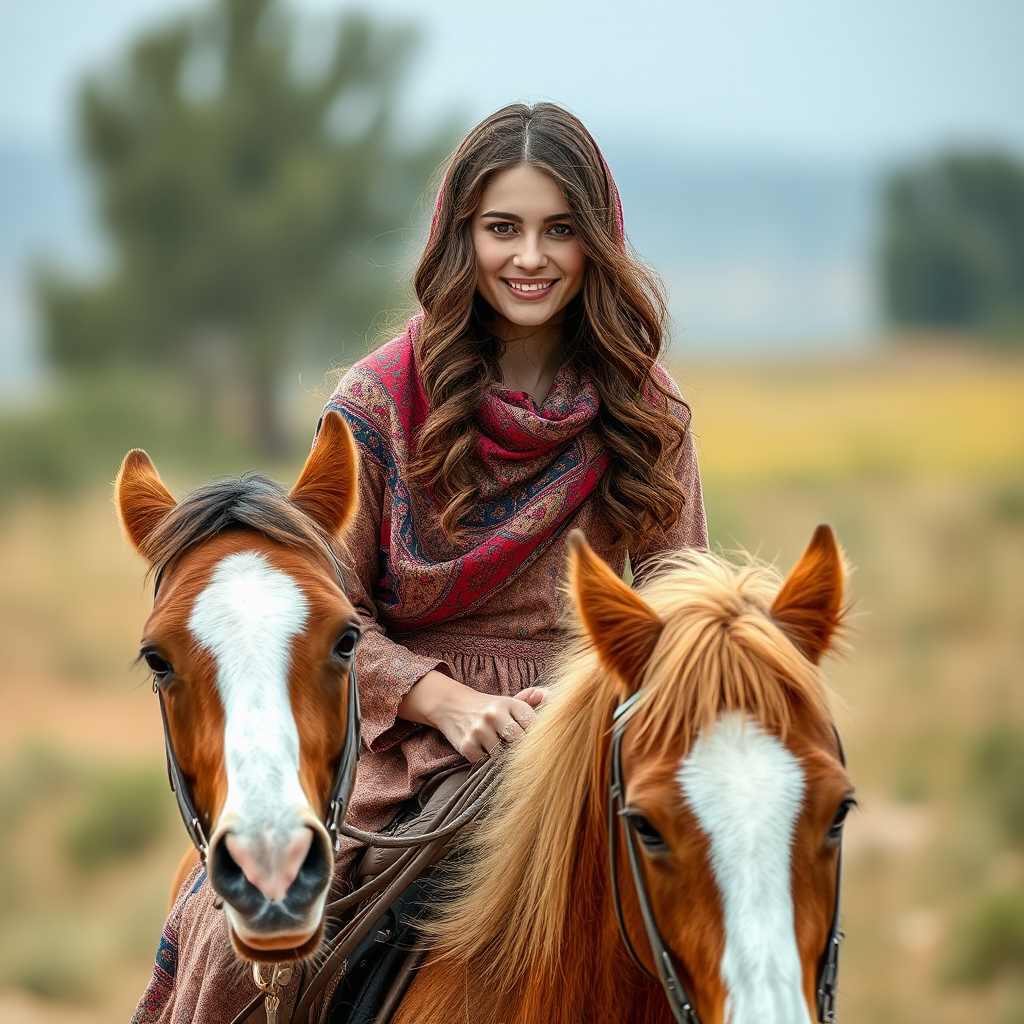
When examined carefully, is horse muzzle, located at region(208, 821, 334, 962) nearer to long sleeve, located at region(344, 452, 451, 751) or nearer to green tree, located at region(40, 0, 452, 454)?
long sleeve, located at region(344, 452, 451, 751)

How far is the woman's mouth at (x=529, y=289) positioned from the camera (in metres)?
2.84

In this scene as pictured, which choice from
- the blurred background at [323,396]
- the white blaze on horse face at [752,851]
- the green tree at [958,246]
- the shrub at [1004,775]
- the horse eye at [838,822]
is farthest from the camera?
the green tree at [958,246]

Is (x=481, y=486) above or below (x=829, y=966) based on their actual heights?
above

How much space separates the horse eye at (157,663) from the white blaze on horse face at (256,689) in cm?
9

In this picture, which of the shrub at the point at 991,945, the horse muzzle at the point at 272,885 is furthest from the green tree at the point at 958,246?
the horse muzzle at the point at 272,885

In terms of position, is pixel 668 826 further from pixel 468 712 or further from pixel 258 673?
pixel 468 712

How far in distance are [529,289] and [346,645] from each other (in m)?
1.01

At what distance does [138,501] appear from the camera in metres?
2.45

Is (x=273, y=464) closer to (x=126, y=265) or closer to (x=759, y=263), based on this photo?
(x=126, y=265)

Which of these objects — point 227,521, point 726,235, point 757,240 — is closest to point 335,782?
point 227,521

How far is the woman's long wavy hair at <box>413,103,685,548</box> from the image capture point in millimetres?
2785

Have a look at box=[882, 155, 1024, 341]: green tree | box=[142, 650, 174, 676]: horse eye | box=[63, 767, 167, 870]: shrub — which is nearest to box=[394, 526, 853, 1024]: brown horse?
box=[142, 650, 174, 676]: horse eye

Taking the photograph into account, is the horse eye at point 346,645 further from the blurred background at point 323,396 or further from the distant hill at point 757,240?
the distant hill at point 757,240

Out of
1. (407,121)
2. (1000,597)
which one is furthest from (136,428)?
(1000,597)
